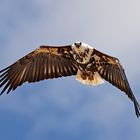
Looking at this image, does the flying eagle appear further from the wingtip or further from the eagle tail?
the wingtip

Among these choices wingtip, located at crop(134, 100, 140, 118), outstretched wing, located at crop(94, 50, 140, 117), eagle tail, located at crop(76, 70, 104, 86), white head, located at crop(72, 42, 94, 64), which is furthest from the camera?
eagle tail, located at crop(76, 70, 104, 86)

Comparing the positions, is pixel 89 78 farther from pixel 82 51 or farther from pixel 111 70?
pixel 82 51

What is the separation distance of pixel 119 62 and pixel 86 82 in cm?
166

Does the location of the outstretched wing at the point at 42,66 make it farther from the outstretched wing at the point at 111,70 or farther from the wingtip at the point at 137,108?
the wingtip at the point at 137,108

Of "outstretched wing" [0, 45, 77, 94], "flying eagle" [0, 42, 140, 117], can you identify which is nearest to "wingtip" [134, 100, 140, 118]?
"flying eagle" [0, 42, 140, 117]

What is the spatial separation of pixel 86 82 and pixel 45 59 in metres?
2.42

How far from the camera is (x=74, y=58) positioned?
33.2 meters

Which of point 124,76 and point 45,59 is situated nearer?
point 124,76

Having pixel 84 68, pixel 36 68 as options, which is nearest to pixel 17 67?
pixel 36 68

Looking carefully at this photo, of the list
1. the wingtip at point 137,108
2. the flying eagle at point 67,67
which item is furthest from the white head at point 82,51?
the wingtip at point 137,108

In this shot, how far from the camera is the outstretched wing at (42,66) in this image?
3388cm

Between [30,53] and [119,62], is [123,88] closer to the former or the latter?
[119,62]

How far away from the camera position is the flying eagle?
32812 mm

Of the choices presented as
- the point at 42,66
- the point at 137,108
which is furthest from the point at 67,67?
the point at 137,108
